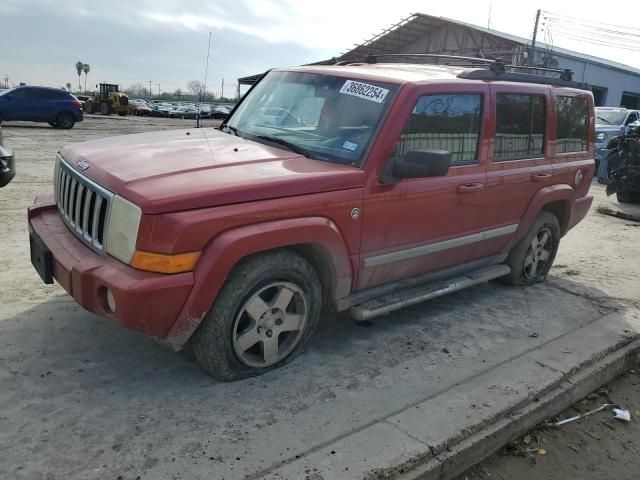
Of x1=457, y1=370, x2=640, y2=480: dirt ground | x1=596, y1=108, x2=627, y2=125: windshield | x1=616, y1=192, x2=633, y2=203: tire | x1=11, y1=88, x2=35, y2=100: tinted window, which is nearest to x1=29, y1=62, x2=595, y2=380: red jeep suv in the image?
x1=457, y1=370, x2=640, y2=480: dirt ground

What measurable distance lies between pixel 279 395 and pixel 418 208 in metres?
1.51

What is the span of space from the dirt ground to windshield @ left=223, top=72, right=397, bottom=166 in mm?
1858

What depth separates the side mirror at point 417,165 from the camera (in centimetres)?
334

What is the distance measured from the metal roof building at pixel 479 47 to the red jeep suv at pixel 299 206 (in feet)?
87.6

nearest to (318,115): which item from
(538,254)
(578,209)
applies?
(538,254)

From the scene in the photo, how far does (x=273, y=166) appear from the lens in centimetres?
326

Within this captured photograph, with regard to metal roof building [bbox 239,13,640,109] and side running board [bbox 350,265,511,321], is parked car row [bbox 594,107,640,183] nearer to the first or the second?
side running board [bbox 350,265,511,321]

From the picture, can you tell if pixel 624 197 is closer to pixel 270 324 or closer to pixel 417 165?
pixel 417 165

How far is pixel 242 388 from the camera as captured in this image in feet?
10.4

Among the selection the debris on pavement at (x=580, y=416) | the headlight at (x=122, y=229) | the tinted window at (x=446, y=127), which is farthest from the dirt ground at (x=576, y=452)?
the headlight at (x=122, y=229)

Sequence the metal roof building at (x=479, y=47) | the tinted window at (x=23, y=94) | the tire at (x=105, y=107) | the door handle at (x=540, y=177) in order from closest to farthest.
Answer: the door handle at (x=540, y=177) < the tinted window at (x=23, y=94) < the metal roof building at (x=479, y=47) < the tire at (x=105, y=107)

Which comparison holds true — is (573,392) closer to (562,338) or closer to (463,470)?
(562,338)

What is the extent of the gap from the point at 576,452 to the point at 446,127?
7.15 feet

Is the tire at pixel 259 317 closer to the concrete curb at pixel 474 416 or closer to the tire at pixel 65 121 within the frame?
the concrete curb at pixel 474 416
